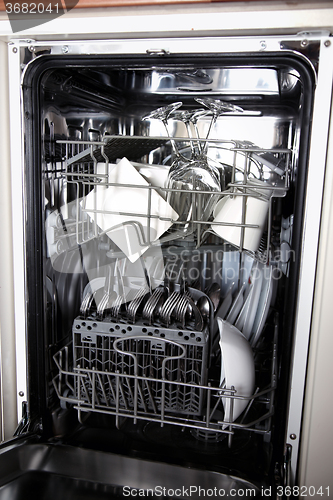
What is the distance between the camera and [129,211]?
0.86m

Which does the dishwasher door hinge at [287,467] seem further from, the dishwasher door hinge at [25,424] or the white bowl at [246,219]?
the dishwasher door hinge at [25,424]

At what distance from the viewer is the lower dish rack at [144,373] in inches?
32.9

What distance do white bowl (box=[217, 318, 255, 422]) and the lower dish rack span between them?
13mm

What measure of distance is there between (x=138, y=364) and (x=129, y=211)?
32 centimetres

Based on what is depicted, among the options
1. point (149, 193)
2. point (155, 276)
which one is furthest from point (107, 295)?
point (149, 193)

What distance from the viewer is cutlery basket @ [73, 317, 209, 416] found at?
2.76 ft

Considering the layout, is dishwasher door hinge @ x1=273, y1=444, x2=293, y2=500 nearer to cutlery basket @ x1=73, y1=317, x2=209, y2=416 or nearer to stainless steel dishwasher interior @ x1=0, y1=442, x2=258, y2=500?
stainless steel dishwasher interior @ x1=0, y1=442, x2=258, y2=500

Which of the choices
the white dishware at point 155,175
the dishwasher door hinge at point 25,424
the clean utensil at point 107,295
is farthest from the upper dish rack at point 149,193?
the dishwasher door hinge at point 25,424

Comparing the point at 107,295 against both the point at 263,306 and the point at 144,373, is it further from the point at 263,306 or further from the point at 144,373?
the point at 263,306

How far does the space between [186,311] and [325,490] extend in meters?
0.42

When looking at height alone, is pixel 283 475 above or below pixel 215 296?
below

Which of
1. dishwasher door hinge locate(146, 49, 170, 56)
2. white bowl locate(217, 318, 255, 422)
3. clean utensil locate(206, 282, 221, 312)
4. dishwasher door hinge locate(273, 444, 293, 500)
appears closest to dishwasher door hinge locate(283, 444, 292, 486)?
dishwasher door hinge locate(273, 444, 293, 500)

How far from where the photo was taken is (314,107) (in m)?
0.68

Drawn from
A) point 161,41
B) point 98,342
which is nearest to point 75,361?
point 98,342
